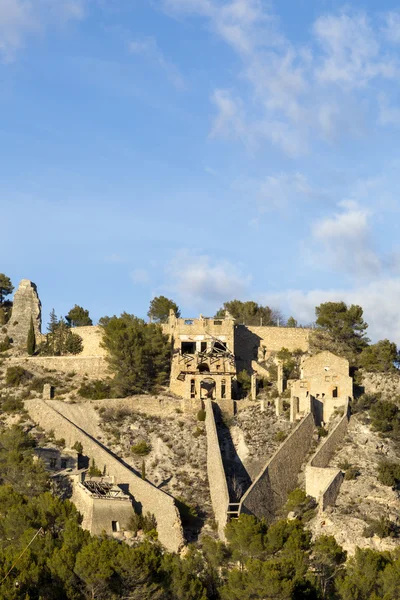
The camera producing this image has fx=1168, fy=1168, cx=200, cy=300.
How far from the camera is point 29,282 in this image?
9150cm

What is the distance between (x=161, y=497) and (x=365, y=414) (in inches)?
602

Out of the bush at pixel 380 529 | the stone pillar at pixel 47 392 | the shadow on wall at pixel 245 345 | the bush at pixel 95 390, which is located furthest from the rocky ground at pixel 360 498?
the stone pillar at pixel 47 392

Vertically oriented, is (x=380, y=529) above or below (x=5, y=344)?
below

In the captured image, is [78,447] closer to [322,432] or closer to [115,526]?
[115,526]

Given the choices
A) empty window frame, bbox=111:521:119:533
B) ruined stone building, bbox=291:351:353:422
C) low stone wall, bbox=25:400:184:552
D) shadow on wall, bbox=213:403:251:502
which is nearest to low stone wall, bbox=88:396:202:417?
shadow on wall, bbox=213:403:251:502

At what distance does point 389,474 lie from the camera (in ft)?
210

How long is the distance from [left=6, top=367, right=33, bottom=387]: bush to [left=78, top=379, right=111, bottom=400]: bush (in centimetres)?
389

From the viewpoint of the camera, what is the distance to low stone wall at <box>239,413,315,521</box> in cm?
6128

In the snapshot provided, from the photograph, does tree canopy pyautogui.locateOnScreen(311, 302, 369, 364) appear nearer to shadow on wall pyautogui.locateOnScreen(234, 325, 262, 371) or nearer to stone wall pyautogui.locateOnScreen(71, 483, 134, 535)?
shadow on wall pyautogui.locateOnScreen(234, 325, 262, 371)

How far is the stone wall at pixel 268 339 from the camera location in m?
83.6

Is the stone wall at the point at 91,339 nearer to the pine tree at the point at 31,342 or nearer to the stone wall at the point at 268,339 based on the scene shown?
the pine tree at the point at 31,342

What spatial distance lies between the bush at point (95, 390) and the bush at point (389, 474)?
19.9 m

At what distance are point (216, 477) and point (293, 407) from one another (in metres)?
9.65

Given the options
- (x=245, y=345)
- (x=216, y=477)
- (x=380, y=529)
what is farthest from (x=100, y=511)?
(x=245, y=345)
